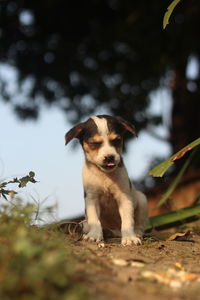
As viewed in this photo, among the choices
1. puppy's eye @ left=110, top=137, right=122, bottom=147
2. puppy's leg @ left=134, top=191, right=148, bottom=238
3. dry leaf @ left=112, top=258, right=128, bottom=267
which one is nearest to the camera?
dry leaf @ left=112, top=258, right=128, bottom=267

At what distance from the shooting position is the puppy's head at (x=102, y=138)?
3.78 m

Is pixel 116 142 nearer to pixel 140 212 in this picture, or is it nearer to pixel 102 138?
pixel 102 138

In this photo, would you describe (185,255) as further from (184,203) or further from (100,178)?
(184,203)

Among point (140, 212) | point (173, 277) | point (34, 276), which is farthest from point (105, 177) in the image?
point (34, 276)

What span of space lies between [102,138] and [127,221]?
2.43 ft

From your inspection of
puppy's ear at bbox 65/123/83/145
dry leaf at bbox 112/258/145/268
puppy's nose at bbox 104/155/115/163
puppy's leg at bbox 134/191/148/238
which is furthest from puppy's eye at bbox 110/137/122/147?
dry leaf at bbox 112/258/145/268

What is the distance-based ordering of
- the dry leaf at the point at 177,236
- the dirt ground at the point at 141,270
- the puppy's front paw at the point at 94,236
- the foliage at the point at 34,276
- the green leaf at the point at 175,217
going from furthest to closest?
the green leaf at the point at 175,217, the dry leaf at the point at 177,236, the puppy's front paw at the point at 94,236, the dirt ground at the point at 141,270, the foliage at the point at 34,276

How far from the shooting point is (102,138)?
12.7ft

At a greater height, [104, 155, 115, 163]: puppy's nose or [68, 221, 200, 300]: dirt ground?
[104, 155, 115, 163]: puppy's nose

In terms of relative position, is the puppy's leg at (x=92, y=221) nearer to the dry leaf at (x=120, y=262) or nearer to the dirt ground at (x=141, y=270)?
the dirt ground at (x=141, y=270)

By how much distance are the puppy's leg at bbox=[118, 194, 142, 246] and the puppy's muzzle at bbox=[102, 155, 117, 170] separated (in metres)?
0.36

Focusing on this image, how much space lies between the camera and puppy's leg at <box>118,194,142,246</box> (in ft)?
12.4

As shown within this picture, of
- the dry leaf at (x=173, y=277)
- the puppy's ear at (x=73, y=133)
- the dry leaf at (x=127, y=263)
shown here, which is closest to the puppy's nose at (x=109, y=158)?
the puppy's ear at (x=73, y=133)

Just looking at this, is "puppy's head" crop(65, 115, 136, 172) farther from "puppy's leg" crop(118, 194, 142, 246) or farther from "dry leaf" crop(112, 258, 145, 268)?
"dry leaf" crop(112, 258, 145, 268)
